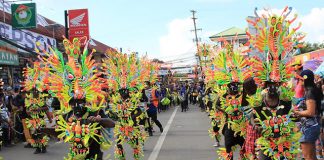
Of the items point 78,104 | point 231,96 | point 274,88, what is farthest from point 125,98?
point 274,88

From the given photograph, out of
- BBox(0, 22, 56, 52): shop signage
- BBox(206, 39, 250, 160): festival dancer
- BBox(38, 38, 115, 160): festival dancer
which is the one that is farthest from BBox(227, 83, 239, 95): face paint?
BBox(0, 22, 56, 52): shop signage

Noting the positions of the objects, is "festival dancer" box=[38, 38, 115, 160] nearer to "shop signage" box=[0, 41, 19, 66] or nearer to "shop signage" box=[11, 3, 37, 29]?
"shop signage" box=[0, 41, 19, 66]

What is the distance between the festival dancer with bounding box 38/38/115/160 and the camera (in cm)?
556

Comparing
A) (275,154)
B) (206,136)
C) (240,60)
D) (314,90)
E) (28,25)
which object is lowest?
(206,136)

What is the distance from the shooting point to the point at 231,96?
7617 millimetres

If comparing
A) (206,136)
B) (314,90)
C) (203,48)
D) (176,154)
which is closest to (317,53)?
(203,48)

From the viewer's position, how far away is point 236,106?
739 centimetres

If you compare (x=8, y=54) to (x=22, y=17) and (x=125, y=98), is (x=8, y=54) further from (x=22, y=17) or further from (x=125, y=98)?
(x=125, y=98)

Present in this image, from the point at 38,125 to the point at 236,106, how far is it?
18.3ft

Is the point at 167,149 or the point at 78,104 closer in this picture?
the point at 78,104

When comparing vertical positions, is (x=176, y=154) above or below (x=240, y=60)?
below

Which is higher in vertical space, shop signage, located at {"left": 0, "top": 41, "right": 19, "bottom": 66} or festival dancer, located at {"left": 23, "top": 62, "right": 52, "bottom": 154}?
shop signage, located at {"left": 0, "top": 41, "right": 19, "bottom": 66}

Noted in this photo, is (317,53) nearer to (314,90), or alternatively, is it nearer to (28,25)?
(28,25)

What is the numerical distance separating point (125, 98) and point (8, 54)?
33.2 feet
